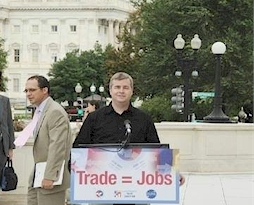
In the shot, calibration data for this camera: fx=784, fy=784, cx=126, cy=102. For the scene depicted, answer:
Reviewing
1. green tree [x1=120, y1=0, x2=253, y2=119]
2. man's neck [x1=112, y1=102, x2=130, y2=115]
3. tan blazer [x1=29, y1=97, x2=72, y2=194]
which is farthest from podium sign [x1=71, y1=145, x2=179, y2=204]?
green tree [x1=120, y1=0, x2=253, y2=119]

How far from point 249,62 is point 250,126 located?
25082mm

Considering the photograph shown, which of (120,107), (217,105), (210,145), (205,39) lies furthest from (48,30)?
(120,107)

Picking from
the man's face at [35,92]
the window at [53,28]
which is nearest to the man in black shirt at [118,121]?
the man's face at [35,92]

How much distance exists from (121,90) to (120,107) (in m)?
0.18

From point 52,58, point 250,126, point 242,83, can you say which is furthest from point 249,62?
point 52,58

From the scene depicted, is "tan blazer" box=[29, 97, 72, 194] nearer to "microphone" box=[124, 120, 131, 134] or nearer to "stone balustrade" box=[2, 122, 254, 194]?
"microphone" box=[124, 120, 131, 134]

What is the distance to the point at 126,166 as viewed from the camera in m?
6.30

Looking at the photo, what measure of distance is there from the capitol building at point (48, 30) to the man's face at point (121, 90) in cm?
12142

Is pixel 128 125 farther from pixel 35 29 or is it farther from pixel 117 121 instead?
pixel 35 29

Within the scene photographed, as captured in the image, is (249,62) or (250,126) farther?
(249,62)

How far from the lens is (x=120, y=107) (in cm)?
649

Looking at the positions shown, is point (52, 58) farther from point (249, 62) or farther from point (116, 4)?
point (249, 62)

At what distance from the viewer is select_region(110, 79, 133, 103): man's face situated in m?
6.38

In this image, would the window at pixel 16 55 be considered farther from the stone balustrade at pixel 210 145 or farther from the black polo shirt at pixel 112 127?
the black polo shirt at pixel 112 127
